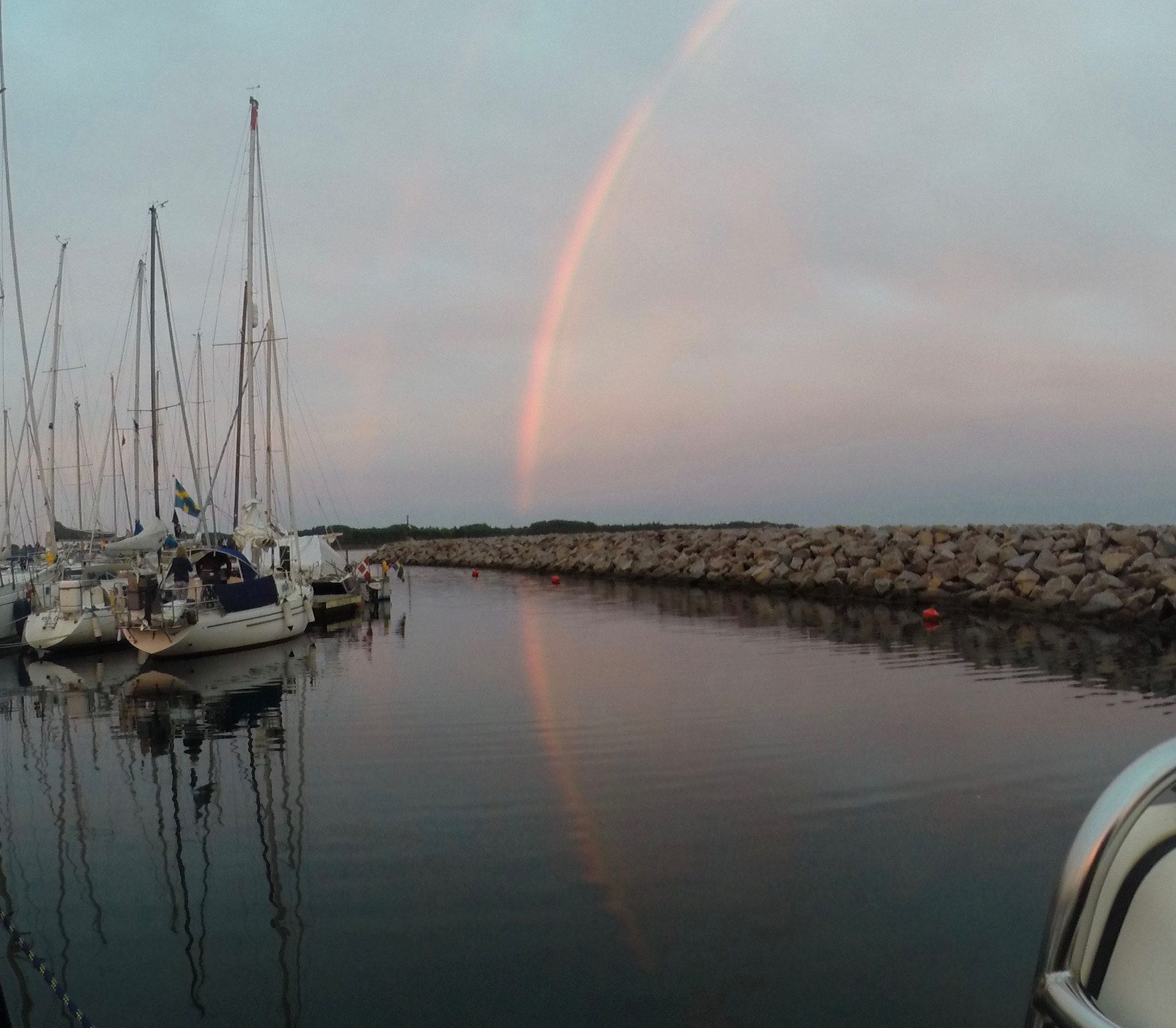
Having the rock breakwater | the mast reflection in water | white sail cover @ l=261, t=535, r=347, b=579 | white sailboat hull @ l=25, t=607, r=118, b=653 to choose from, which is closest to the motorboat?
white sailboat hull @ l=25, t=607, r=118, b=653

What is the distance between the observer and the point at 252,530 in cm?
2827

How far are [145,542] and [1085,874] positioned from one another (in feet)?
88.0

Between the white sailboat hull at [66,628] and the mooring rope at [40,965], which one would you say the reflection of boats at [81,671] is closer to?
the white sailboat hull at [66,628]

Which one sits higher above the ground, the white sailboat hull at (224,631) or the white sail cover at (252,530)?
the white sail cover at (252,530)

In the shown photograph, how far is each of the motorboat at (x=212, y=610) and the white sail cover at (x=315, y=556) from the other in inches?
219

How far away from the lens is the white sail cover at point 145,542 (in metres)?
25.0

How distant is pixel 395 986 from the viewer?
5234 millimetres

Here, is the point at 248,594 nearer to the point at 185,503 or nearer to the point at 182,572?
the point at 182,572

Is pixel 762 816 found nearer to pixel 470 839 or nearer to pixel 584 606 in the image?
pixel 470 839

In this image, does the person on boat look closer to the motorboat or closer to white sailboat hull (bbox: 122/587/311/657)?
the motorboat

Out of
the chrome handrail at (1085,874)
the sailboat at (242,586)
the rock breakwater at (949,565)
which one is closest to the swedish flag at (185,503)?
the sailboat at (242,586)

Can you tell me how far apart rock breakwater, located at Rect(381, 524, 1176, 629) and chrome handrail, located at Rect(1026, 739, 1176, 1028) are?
73.7 ft

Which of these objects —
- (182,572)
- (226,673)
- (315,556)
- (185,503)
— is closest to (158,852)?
(226,673)

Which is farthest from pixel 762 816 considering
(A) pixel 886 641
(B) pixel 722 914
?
(A) pixel 886 641
